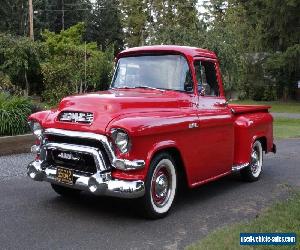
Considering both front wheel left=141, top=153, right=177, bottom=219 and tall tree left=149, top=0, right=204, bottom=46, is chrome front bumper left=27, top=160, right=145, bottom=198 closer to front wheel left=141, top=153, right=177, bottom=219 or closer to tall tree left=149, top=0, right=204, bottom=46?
front wheel left=141, top=153, right=177, bottom=219

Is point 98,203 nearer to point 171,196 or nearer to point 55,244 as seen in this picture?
point 171,196

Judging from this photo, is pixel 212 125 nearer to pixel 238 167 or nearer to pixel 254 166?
pixel 238 167

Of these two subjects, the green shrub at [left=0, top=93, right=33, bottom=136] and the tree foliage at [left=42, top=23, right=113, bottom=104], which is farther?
the tree foliage at [left=42, top=23, right=113, bottom=104]

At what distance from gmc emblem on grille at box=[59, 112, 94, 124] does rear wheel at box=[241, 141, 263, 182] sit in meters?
3.81

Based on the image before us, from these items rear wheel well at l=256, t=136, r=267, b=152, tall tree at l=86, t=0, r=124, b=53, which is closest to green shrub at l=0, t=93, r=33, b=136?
rear wheel well at l=256, t=136, r=267, b=152

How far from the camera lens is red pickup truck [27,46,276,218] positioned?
19.5 ft

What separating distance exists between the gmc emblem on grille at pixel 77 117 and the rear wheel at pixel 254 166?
3806 mm

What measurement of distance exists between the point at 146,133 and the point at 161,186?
0.91 m

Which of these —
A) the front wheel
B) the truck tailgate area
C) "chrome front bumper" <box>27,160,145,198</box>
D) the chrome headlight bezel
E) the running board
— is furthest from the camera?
the truck tailgate area

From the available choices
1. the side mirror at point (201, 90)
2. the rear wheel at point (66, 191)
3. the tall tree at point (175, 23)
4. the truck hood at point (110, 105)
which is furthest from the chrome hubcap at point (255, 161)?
the tall tree at point (175, 23)

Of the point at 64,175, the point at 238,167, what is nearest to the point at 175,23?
the point at 238,167

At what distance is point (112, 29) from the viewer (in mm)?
71812

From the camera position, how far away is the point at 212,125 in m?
7.32

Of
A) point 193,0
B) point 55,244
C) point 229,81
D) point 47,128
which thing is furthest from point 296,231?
point 193,0
